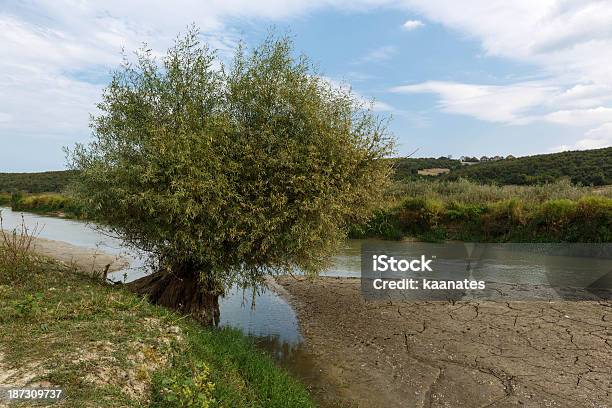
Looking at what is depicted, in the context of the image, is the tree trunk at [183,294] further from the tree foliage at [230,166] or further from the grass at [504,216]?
the grass at [504,216]

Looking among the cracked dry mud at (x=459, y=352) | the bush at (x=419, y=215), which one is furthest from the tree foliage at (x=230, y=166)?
the bush at (x=419, y=215)

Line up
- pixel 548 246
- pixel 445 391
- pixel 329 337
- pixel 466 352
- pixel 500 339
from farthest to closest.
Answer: pixel 548 246 → pixel 329 337 → pixel 500 339 → pixel 466 352 → pixel 445 391

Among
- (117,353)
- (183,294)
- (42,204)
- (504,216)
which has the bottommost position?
(183,294)

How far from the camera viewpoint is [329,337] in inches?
431

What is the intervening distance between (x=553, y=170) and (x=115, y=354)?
2026 inches

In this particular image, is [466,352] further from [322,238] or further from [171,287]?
[171,287]

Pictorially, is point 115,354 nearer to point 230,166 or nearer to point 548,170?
point 230,166

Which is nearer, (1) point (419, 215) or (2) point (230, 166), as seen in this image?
(2) point (230, 166)

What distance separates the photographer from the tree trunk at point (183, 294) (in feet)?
34.6

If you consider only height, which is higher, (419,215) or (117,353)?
(419,215)

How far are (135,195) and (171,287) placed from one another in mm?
2776

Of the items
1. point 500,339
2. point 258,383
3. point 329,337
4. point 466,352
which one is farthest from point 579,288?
point 258,383

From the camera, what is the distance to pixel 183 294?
10.7m

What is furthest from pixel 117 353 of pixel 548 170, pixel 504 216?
pixel 548 170
